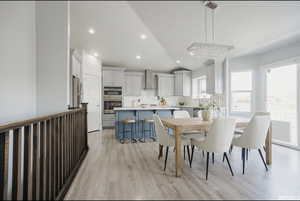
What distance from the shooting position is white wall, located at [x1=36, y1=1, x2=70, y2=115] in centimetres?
248

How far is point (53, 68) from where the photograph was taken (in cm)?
249

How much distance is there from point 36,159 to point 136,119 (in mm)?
3427

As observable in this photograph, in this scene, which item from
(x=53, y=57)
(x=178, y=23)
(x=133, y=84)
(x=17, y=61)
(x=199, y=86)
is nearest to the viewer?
(x=17, y=61)

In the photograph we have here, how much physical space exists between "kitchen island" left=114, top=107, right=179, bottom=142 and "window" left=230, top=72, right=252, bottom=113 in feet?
6.94

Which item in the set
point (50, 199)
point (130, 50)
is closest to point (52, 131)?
point (50, 199)

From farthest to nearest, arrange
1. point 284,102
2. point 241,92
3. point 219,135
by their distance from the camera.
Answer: point 241,92 < point 284,102 < point 219,135

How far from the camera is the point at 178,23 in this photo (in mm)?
3033

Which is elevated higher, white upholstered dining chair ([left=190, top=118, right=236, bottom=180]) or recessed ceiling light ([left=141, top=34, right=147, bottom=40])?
recessed ceiling light ([left=141, top=34, right=147, bottom=40])

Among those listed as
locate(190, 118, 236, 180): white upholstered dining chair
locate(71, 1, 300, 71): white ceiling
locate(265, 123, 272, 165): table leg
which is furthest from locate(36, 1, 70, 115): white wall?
locate(265, 123, 272, 165): table leg

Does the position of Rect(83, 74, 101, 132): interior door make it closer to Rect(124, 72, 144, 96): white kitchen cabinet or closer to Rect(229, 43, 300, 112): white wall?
Rect(124, 72, 144, 96): white kitchen cabinet

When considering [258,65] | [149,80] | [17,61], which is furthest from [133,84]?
[17,61]

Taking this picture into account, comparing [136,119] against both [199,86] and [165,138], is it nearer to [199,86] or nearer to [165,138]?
[165,138]

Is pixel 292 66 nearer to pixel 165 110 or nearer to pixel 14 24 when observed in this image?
pixel 165 110

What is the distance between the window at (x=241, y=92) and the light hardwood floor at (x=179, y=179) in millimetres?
1879
